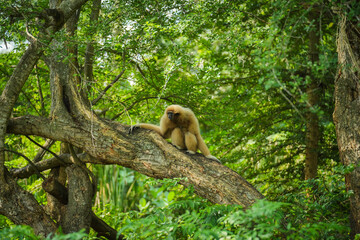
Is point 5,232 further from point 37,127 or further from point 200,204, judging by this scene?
point 37,127

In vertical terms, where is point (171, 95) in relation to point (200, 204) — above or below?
above

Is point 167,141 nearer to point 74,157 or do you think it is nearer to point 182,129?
point 182,129

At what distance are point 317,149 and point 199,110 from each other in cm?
275

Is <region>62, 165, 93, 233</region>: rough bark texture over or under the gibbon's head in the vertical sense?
under

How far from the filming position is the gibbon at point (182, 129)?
6.54 m

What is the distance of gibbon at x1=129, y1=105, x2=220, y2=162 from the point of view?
6.54 meters

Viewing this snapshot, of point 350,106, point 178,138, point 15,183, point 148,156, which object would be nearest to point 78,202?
point 15,183

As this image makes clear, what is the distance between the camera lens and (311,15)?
26.2 ft

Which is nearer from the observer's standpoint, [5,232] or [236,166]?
[5,232]

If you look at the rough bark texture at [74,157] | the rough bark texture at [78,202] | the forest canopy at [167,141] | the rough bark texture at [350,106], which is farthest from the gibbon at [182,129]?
the rough bark texture at [350,106]

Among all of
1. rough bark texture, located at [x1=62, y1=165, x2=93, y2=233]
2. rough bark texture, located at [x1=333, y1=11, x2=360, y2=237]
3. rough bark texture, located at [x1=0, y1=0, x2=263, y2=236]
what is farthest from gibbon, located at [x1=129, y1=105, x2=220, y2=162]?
rough bark texture, located at [x1=333, y1=11, x2=360, y2=237]

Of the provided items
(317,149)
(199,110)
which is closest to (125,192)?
(199,110)

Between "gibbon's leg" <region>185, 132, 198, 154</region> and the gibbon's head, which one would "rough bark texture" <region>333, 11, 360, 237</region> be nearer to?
"gibbon's leg" <region>185, 132, 198, 154</region>

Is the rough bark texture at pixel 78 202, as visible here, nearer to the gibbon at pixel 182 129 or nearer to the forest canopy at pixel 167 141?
the forest canopy at pixel 167 141
